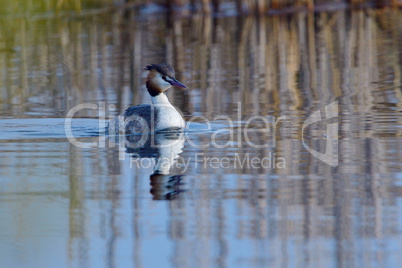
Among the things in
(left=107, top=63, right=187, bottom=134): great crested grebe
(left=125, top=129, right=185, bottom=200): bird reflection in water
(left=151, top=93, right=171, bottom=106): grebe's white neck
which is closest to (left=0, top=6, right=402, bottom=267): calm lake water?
(left=125, top=129, right=185, bottom=200): bird reflection in water

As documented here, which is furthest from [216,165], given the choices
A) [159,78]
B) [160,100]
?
[159,78]

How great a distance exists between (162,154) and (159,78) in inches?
72.0

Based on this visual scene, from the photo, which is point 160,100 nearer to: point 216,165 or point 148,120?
point 148,120

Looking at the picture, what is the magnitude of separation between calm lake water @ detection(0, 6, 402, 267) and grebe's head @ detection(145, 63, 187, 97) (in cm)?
50

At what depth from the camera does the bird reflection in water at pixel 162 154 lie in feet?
17.8

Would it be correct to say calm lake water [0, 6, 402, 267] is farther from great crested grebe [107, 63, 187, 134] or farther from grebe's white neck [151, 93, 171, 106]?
grebe's white neck [151, 93, 171, 106]

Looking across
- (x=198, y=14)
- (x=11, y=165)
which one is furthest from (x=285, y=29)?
(x=11, y=165)

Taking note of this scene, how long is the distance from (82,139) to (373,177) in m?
3.20

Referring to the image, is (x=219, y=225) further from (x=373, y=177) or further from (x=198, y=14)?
(x=198, y=14)

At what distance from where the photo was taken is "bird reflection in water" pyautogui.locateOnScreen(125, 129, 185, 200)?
17.8 feet

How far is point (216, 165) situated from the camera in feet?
20.3

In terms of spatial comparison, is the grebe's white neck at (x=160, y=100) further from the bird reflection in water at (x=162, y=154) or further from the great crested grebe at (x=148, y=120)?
the bird reflection in water at (x=162, y=154)

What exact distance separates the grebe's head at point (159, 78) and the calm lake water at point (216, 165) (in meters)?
0.50

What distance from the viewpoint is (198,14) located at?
21.4 m
